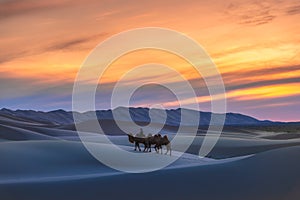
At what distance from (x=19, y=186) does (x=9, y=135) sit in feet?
76.0

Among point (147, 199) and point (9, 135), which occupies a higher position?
point (9, 135)

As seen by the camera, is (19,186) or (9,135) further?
(9,135)

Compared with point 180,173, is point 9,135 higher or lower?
higher

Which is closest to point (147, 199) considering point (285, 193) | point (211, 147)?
point (285, 193)

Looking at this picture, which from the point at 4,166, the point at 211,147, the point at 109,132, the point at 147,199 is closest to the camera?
the point at 147,199

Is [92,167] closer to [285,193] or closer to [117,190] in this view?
[117,190]

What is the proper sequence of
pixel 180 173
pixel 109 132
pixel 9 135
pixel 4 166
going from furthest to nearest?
pixel 109 132, pixel 9 135, pixel 4 166, pixel 180 173

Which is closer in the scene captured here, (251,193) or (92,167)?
(251,193)

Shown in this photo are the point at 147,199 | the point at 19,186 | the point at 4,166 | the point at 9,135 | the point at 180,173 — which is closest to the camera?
the point at 147,199

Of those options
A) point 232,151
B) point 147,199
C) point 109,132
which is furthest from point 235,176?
point 109,132

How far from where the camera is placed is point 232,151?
35250 mm

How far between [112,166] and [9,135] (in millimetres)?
20118

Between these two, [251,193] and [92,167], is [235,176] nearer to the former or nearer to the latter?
[251,193]

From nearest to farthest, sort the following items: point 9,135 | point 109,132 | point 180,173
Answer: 1. point 180,173
2. point 9,135
3. point 109,132
